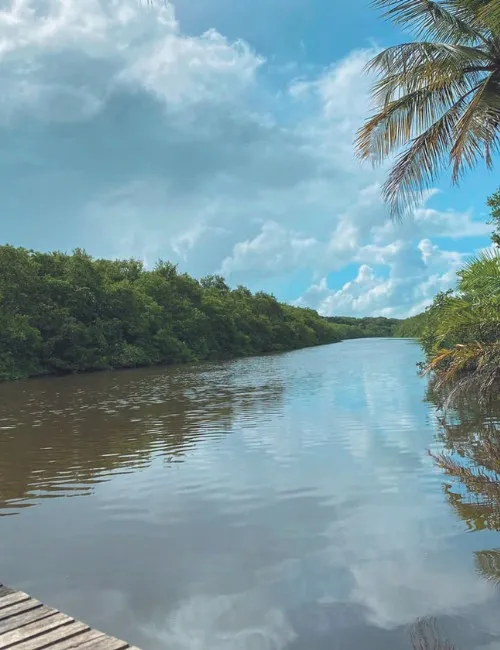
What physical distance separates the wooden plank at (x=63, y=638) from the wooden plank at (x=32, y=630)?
0.04 m

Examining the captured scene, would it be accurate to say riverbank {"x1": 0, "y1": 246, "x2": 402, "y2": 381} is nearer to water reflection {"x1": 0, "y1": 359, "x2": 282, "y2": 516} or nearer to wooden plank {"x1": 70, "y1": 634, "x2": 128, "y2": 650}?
water reflection {"x1": 0, "y1": 359, "x2": 282, "y2": 516}

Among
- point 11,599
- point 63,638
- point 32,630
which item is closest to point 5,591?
point 11,599

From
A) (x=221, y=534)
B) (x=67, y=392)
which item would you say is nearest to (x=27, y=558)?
(x=221, y=534)

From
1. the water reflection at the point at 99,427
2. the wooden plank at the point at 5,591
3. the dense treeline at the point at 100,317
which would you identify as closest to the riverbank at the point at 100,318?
the dense treeline at the point at 100,317

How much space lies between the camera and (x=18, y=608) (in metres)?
4.05

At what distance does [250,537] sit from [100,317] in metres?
41.5

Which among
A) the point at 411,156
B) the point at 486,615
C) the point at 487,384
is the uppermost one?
the point at 411,156

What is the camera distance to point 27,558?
19.9ft

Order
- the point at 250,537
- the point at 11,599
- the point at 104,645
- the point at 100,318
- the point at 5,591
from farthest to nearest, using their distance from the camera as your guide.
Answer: the point at 100,318
the point at 250,537
the point at 5,591
the point at 11,599
the point at 104,645

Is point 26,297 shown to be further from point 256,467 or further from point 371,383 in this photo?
point 256,467

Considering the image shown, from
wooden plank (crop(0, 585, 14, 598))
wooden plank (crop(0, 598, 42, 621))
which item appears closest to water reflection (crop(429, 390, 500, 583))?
wooden plank (crop(0, 598, 42, 621))

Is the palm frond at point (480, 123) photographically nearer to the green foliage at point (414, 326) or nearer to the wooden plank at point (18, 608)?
the wooden plank at point (18, 608)

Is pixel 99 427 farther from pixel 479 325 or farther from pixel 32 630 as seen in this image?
pixel 32 630

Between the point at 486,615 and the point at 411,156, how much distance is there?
7921mm
